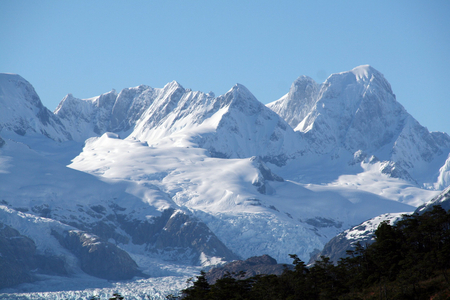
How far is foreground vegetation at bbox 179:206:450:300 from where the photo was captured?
5482 inches

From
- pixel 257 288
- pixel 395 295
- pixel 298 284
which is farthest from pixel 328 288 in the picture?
pixel 395 295

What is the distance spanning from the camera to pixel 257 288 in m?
156

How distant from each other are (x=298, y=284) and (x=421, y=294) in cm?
3722

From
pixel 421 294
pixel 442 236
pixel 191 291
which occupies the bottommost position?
pixel 191 291

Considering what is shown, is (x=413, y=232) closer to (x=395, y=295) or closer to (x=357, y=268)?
(x=357, y=268)

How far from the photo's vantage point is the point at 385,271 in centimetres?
15362

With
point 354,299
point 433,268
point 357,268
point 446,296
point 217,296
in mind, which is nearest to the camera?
point 446,296

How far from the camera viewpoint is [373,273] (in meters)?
156

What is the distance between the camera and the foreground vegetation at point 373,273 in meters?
139

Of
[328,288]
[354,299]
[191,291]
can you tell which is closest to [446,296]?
[354,299]

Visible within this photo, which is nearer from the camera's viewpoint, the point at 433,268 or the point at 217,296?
the point at 433,268

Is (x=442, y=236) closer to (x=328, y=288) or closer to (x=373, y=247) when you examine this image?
(x=373, y=247)

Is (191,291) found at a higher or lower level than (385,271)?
lower

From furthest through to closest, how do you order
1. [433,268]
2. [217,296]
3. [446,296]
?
[217,296] → [433,268] → [446,296]
